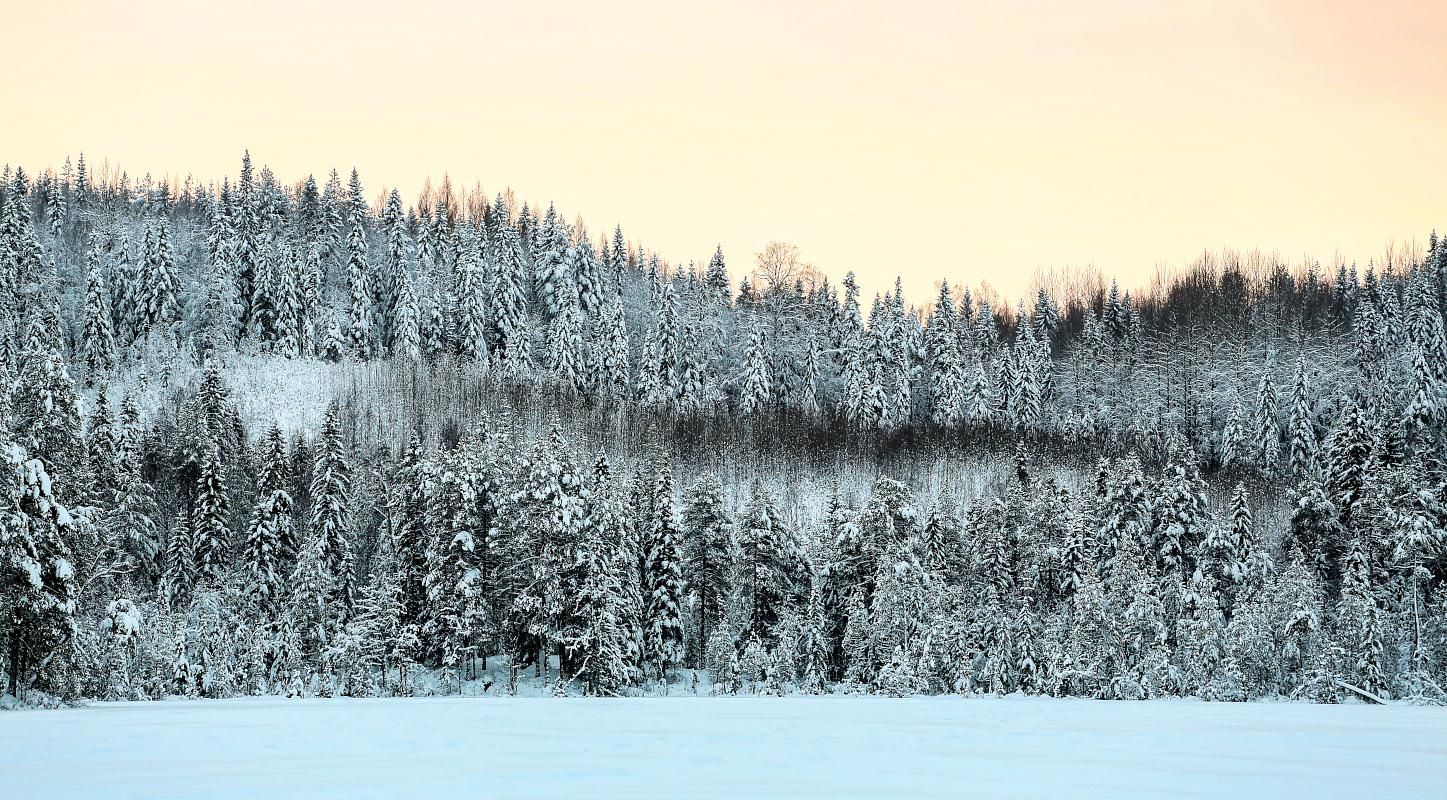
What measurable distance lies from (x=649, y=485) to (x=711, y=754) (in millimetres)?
40810

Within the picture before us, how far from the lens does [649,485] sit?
53.6 metres

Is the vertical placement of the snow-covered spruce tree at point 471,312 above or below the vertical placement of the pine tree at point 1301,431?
above

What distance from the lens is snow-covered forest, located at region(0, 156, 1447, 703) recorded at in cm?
3419

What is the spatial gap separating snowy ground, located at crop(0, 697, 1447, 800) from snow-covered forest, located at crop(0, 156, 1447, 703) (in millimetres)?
9407

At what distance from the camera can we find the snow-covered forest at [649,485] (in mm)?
34188

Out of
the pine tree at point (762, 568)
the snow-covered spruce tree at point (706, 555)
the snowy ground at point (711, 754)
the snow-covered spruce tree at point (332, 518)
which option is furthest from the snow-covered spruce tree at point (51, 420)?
the pine tree at point (762, 568)

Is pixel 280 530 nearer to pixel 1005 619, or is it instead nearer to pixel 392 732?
pixel 1005 619

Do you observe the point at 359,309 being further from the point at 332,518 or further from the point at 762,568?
the point at 762,568

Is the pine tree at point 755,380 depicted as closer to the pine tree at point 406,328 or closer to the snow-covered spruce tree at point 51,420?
the pine tree at point 406,328

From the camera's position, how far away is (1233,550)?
4878 centimetres

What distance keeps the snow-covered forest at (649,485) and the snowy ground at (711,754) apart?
941 centimetres

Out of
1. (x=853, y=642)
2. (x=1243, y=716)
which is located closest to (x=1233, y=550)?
(x=853, y=642)

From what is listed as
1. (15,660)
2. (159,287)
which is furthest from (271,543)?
(159,287)

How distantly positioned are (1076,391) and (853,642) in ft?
279
